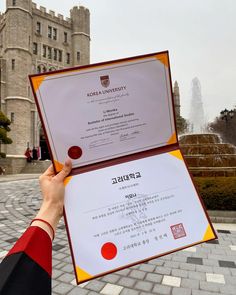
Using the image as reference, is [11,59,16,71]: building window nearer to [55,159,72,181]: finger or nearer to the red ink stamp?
[55,159,72,181]: finger

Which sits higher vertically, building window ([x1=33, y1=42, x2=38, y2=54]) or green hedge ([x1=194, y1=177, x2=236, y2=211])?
A: building window ([x1=33, y1=42, x2=38, y2=54])

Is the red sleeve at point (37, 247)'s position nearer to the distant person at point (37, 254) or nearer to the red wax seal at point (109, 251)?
the distant person at point (37, 254)

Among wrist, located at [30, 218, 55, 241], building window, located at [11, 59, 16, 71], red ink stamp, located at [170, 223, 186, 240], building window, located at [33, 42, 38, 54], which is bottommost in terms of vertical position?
red ink stamp, located at [170, 223, 186, 240]

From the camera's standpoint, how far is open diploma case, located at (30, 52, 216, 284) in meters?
1.31

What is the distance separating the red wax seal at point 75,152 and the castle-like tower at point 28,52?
32.1 meters

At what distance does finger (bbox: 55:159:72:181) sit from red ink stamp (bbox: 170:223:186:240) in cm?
64

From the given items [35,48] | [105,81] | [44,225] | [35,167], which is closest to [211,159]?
[105,81]

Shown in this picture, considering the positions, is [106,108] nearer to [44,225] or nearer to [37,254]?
[44,225]

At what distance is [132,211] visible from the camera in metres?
1.35

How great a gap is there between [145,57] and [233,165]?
8.85 m

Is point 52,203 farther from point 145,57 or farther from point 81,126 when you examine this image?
point 145,57

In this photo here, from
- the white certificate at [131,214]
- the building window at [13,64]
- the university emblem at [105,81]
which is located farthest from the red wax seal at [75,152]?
the building window at [13,64]

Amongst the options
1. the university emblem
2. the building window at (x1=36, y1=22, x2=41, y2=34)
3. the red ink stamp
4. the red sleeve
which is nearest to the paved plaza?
the red ink stamp

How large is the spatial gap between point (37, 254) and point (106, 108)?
784 mm
